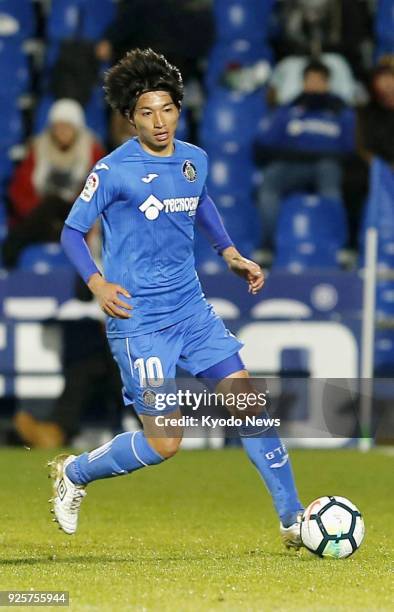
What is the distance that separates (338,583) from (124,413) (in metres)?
6.42

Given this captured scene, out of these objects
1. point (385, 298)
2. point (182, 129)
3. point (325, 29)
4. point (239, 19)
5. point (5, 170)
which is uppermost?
point (239, 19)

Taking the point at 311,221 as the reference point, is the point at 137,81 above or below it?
above

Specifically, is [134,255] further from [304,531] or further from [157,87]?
[304,531]

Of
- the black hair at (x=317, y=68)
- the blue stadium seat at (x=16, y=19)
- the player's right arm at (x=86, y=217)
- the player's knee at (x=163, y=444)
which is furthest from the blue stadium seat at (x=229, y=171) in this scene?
the player's knee at (x=163, y=444)

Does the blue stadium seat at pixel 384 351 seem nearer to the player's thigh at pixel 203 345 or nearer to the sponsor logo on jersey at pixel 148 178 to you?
the player's thigh at pixel 203 345

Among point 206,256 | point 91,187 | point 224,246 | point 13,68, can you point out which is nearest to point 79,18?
point 13,68

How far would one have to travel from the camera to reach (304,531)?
20.5ft

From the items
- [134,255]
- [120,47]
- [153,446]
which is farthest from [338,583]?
[120,47]

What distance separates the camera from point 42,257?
12.9m

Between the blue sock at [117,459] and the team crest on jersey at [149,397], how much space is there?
157 millimetres

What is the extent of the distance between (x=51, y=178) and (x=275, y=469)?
23.3 ft

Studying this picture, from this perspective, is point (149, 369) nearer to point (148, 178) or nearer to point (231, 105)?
point (148, 178)

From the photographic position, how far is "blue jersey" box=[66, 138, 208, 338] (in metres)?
6.27

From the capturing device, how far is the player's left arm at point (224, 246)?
21.5 ft
